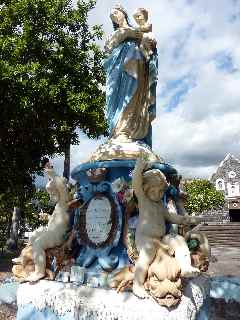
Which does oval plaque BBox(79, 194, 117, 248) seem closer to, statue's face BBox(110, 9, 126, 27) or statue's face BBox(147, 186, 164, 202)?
statue's face BBox(147, 186, 164, 202)

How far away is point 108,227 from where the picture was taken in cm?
506

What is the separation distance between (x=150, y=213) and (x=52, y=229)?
1.32 metres

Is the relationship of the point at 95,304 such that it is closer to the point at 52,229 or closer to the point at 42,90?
the point at 52,229

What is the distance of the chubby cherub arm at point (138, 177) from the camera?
438cm

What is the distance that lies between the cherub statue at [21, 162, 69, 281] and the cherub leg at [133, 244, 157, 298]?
1260 mm

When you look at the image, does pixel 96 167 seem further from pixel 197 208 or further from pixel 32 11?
pixel 197 208

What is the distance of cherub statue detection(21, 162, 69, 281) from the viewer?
5004 millimetres

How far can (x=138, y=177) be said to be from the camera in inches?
175

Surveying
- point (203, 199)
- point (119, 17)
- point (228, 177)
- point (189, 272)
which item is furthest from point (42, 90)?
point (228, 177)

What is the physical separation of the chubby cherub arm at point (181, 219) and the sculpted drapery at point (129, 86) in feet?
5.00

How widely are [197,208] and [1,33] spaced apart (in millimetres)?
42490

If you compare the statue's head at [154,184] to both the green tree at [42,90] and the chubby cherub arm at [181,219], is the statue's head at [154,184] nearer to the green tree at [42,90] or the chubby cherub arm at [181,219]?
the chubby cherub arm at [181,219]

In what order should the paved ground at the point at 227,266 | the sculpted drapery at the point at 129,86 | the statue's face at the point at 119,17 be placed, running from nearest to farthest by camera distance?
the sculpted drapery at the point at 129,86 < the statue's face at the point at 119,17 < the paved ground at the point at 227,266

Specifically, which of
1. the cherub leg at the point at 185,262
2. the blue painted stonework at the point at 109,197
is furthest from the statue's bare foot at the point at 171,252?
the blue painted stonework at the point at 109,197
